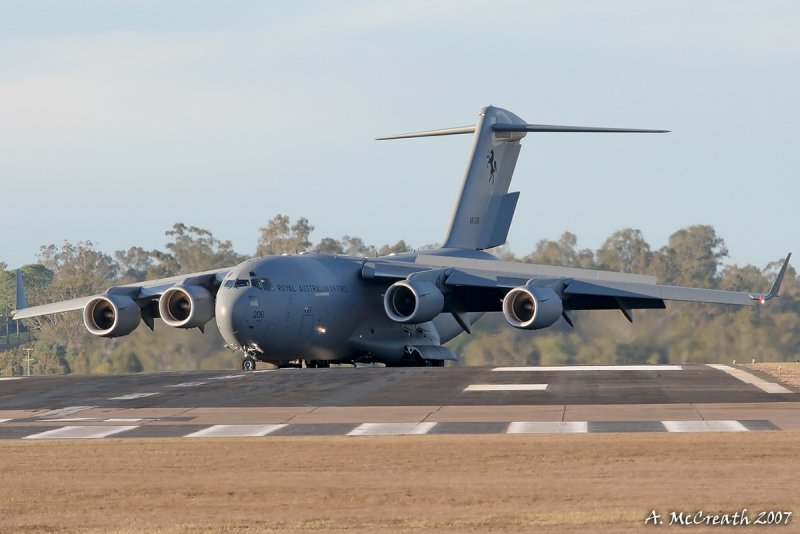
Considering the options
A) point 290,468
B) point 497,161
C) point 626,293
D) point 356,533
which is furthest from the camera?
point 497,161

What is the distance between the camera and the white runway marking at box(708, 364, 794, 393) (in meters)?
21.0

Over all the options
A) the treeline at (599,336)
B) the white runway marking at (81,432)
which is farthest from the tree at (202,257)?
the white runway marking at (81,432)

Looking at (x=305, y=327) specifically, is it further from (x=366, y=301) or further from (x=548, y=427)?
(x=548, y=427)

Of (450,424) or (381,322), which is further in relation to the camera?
(381,322)

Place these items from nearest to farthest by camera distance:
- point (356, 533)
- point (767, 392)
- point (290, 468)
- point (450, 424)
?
point (356, 533) < point (290, 468) < point (450, 424) < point (767, 392)

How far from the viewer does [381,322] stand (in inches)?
1432

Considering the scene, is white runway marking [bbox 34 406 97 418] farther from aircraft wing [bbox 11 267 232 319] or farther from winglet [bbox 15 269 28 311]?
winglet [bbox 15 269 28 311]

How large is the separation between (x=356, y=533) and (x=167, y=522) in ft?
4.85

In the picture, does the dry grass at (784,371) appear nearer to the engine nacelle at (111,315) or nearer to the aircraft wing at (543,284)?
the aircraft wing at (543,284)

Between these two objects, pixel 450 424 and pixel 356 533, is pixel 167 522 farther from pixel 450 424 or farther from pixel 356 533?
pixel 450 424

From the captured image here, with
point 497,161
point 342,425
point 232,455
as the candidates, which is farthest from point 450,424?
point 497,161

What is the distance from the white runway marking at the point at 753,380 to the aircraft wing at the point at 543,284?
5.84 metres

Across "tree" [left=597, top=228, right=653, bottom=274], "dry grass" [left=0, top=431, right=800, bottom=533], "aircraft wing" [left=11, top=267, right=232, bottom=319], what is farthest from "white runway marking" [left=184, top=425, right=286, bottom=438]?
"tree" [left=597, top=228, right=653, bottom=274]

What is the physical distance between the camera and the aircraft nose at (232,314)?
32125 millimetres
